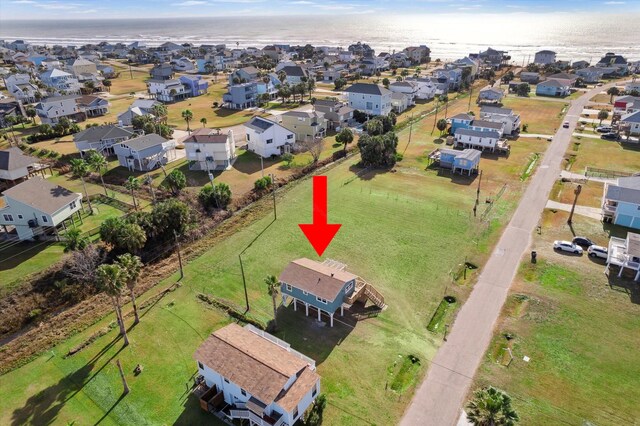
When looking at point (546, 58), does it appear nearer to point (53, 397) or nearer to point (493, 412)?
point (493, 412)

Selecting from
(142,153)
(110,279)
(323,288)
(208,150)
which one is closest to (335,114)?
(208,150)

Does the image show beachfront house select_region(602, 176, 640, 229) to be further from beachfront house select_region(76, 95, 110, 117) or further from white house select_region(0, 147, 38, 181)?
beachfront house select_region(76, 95, 110, 117)

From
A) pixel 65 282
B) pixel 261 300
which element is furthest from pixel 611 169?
pixel 65 282

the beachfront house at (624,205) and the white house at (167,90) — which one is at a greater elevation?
the white house at (167,90)

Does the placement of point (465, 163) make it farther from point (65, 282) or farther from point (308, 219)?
point (65, 282)

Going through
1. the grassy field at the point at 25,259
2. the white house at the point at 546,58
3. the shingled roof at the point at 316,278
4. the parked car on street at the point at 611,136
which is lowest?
the grassy field at the point at 25,259

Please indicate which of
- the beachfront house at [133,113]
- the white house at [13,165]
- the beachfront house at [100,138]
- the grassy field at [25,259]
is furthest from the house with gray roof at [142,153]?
the beachfront house at [133,113]

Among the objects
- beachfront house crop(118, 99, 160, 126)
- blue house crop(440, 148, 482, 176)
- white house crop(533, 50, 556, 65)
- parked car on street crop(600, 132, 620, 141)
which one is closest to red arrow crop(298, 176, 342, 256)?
blue house crop(440, 148, 482, 176)

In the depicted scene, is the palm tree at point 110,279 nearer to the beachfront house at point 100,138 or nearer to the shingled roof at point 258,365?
the shingled roof at point 258,365

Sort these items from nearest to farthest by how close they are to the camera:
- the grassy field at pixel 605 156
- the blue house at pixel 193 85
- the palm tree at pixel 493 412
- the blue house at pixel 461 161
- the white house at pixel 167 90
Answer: the palm tree at pixel 493 412, the blue house at pixel 461 161, the grassy field at pixel 605 156, the white house at pixel 167 90, the blue house at pixel 193 85
